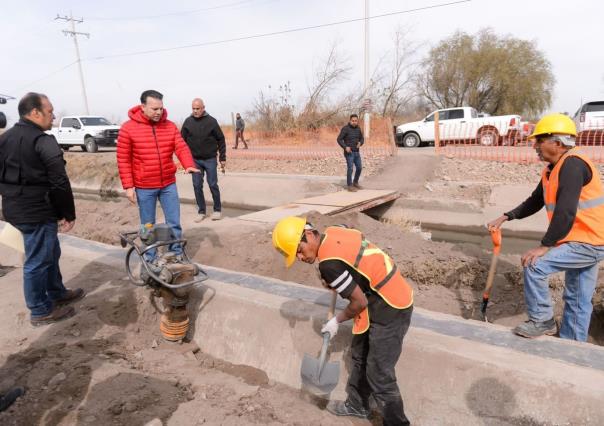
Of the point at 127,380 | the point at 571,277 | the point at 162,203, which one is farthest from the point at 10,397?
the point at 571,277

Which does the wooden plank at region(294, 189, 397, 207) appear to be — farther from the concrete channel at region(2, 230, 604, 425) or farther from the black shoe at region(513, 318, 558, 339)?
the black shoe at region(513, 318, 558, 339)

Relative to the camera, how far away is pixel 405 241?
697cm

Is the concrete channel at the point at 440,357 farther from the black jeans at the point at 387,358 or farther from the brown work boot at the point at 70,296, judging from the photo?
the brown work boot at the point at 70,296

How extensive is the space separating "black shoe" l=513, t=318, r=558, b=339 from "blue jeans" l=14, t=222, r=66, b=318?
3726 mm

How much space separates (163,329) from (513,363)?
8.83ft

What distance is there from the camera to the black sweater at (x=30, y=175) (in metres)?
3.22

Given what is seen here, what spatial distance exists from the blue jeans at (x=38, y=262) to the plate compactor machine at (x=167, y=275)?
0.73 meters

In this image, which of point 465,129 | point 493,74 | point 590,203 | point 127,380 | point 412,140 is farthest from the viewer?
point 493,74

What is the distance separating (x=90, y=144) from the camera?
20.1 m

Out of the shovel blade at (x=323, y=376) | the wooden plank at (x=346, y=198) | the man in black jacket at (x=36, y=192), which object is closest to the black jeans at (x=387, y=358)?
the shovel blade at (x=323, y=376)

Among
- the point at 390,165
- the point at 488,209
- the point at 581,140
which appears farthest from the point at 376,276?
the point at 581,140

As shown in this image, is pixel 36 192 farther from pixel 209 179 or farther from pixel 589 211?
pixel 589 211

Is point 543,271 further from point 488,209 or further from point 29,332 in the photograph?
point 488,209

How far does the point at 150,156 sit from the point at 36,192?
1203mm
